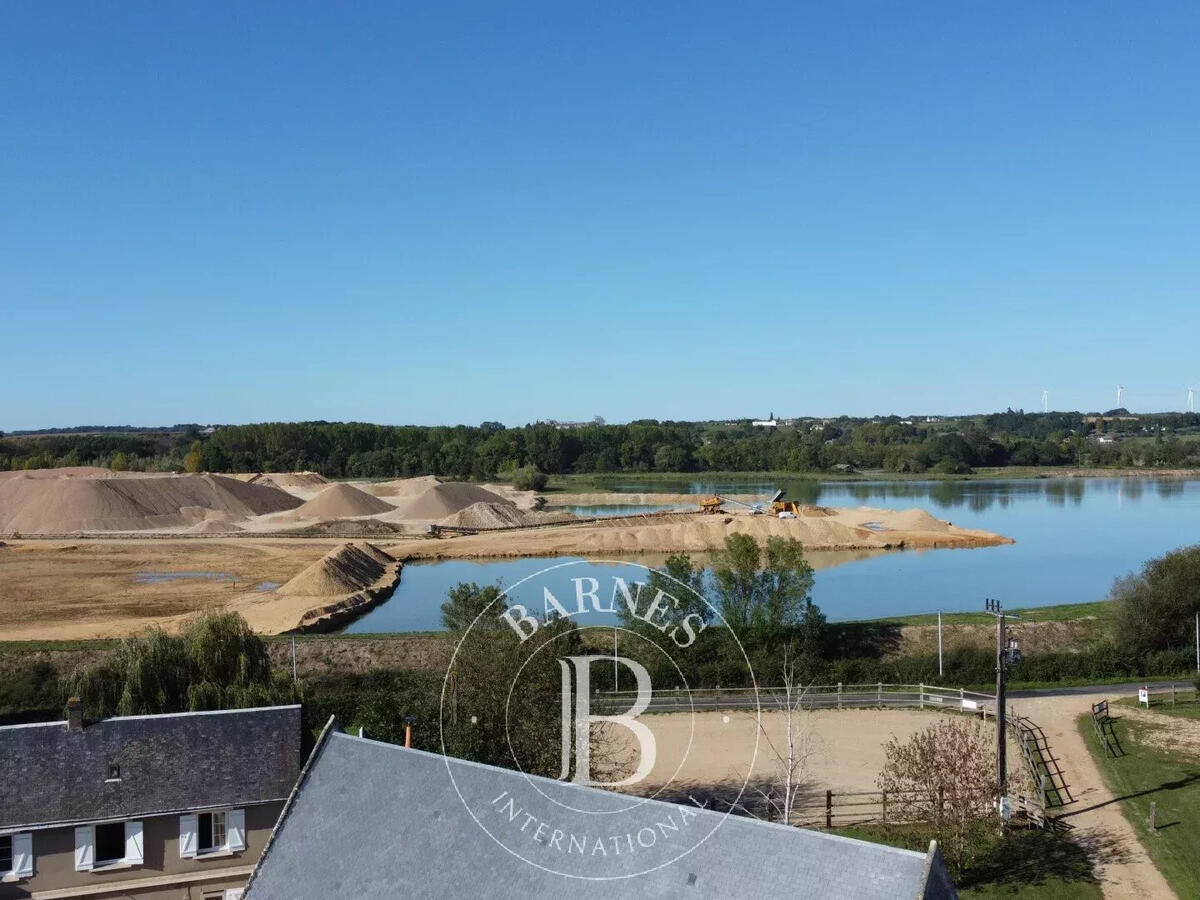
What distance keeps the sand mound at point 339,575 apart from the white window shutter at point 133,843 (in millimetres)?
30014

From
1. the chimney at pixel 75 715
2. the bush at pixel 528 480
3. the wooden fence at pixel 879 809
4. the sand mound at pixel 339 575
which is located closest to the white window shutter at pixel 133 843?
the chimney at pixel 75 715

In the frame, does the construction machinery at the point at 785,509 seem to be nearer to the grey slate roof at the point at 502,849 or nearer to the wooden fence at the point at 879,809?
the wooden fence at the point at 879,809

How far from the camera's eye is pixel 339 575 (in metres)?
45.8

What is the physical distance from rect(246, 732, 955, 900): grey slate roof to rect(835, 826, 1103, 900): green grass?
7537mm

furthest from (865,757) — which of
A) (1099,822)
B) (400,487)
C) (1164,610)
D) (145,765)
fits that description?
(400,487)

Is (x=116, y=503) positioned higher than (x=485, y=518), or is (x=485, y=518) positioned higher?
(x=116, y=503)

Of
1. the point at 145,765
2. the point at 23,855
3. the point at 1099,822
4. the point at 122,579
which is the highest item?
the point at 145,765

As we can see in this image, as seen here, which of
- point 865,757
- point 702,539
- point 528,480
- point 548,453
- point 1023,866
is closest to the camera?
point 1023,866

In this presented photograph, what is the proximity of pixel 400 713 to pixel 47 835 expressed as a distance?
6273 mm

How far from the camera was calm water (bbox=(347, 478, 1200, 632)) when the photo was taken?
1711 inches

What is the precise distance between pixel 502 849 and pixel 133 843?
25.6 feet

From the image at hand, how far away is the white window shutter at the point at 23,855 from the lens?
1379 centimetres

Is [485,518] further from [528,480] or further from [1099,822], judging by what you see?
[1099,822]

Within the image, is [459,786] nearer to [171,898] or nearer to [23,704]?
[171,898]
